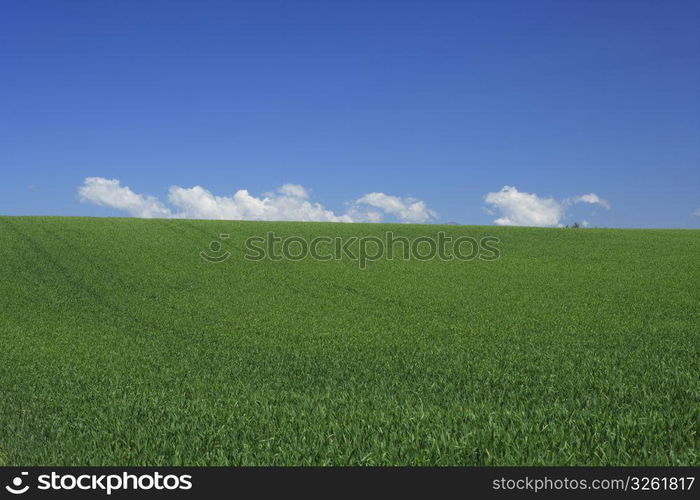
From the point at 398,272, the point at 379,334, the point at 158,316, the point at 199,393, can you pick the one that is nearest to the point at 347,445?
the point at 199,393

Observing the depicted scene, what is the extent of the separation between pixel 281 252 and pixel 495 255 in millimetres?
16489

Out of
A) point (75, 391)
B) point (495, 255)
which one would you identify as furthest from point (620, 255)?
point (75, 391)

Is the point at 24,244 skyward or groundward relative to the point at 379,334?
skyward

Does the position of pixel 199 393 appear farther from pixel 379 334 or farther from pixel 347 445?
pixel 379 334

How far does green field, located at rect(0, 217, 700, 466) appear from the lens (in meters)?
6.98

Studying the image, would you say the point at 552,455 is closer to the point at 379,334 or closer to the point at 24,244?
the point at 379,334

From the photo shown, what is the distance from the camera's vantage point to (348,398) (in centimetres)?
1027

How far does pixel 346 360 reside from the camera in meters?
14.5

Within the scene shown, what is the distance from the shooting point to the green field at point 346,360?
22.9ft

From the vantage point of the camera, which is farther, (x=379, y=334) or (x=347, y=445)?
(x=379, y=334)

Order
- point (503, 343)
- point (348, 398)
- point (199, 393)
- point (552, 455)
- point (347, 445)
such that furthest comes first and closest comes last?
point (503, 343), point (199, 393), point (348, 398), point (347, 445), point (552, 455)

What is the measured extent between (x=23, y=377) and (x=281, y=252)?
95.8ft

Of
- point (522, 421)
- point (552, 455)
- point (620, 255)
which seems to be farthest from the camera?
point (620, 255)

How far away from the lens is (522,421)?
7461 mm
